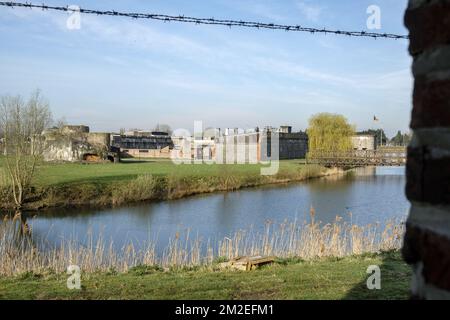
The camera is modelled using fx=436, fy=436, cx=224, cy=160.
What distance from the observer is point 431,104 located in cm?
121

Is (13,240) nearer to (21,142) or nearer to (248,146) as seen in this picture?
(21,142)

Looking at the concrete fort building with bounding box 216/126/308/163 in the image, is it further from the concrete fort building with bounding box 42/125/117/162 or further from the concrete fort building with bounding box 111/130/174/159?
the concrete fort building with bounding box 111/130/174/159

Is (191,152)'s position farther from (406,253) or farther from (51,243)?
(406,253)

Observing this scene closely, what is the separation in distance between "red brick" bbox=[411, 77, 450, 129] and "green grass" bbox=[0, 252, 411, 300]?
4057 millimetres

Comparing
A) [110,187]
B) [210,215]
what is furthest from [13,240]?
[110,187]

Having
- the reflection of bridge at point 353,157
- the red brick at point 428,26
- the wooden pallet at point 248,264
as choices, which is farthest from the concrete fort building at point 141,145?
the red brick at point 428,26

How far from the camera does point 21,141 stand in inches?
958

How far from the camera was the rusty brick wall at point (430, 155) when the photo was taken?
1183 millimetres

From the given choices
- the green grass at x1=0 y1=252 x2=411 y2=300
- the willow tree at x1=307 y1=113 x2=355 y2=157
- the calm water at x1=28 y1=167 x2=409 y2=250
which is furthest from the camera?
the willow tree at x1=307 y1=113 x2=355 y2=157

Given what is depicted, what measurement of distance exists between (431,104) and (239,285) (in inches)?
194

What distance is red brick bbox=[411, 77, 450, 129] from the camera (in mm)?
1182

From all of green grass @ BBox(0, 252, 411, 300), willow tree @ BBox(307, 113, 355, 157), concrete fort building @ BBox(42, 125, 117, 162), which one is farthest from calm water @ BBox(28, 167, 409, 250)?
willow tree @ BBox(307, 113, 355, 157)

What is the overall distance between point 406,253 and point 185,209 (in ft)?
77.3

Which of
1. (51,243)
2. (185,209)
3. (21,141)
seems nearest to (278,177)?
(185,209)
